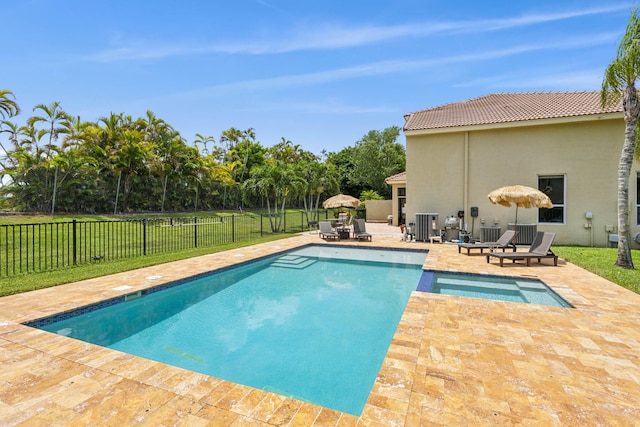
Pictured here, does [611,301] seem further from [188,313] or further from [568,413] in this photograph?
[188,313]

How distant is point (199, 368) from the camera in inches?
167

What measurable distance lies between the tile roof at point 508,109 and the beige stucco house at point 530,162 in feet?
0.13

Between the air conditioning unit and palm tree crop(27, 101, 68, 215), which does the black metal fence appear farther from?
palm tree crop(27, 101, 68, 215)

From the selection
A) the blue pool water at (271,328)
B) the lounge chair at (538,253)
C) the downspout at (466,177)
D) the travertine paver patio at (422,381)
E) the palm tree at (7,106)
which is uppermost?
the palm tree at (7,106)

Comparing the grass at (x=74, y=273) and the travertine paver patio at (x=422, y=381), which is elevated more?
the grass at (x=74, y=273)

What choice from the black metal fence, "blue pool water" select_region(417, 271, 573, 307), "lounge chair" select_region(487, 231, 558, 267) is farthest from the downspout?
the black metal fence

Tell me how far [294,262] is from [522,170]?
10543 mm

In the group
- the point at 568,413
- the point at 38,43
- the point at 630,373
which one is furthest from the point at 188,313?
the point at 38,43

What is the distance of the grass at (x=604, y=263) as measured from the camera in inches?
279

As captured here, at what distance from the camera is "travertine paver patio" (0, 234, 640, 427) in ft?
8.78

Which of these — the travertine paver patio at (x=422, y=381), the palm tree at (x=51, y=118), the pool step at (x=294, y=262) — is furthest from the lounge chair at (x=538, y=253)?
the palm tree at (x=51, y=118)

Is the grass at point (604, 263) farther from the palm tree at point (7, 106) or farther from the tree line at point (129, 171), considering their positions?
the palm tree at point (7, 106)

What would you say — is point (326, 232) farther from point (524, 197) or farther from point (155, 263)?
point (524, 197)

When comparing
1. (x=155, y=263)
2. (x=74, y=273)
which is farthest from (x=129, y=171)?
(x=74, y=273)
